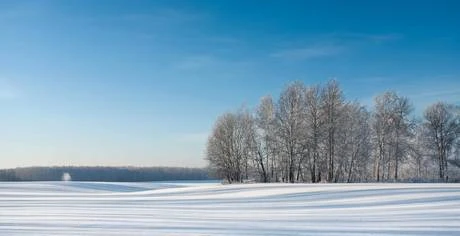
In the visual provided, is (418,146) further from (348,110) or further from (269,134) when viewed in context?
(269,134)

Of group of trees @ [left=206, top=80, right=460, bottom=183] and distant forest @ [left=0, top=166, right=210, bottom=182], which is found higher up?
group of trees @ [left=206, top=80, right=460, bottom=183]

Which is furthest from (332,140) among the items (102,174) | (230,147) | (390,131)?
(102,174)

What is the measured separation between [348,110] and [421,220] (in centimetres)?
3453

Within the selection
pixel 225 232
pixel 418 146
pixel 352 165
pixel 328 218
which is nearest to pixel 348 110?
pixel 352 165

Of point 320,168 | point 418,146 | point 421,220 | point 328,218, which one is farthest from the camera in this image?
point 418,146

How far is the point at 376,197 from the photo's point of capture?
875 inches

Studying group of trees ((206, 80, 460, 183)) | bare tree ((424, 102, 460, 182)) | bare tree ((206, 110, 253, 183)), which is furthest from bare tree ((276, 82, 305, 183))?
bare tree ((424, 102, 460, 182))

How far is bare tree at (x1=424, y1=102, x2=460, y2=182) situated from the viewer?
52062 mm

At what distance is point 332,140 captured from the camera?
4581 cm

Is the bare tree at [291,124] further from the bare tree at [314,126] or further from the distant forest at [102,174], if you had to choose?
the distant forest at [102,174]

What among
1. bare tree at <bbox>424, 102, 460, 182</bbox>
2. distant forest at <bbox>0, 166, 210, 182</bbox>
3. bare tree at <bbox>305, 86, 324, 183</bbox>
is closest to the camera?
bare tree at <bbox>305, 86, 324, 183</bbox>

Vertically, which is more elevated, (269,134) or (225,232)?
(269,134)

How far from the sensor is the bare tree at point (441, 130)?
52062mm

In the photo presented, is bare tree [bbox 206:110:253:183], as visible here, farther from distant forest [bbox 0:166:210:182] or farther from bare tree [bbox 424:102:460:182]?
distant forest [bbox 0:166:210:182]
